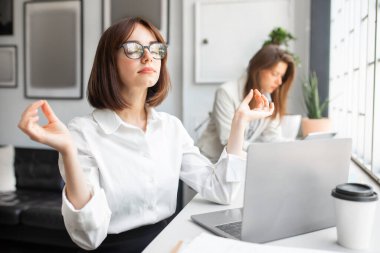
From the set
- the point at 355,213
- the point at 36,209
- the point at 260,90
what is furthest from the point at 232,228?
the point at 36,209

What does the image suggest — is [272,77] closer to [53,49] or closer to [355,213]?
[355,213]

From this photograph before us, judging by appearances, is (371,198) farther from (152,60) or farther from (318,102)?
(318,102)

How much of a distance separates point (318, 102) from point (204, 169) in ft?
5.70

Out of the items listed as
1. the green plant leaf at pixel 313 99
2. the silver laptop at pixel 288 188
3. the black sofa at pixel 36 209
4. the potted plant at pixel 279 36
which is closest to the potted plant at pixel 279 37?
the potted plant at pixel 279 36

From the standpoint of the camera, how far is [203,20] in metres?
3.05

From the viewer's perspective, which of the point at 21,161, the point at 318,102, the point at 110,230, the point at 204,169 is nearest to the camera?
the point at 110,230

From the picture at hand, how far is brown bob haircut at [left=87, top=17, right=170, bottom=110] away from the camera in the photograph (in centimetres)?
120

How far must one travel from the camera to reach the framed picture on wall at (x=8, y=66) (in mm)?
3701

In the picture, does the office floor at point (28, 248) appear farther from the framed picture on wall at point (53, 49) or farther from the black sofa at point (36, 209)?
the framed picture on wall at point (53, 49)

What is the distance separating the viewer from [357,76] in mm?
2215

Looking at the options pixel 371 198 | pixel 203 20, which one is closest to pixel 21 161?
pixel 203 20

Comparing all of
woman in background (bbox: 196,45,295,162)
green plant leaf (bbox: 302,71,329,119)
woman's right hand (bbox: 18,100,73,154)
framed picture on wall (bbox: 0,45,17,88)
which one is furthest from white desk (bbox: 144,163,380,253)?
framed picture on wall (bbox: 0,45,17,88)

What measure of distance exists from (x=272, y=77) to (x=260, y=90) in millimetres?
108

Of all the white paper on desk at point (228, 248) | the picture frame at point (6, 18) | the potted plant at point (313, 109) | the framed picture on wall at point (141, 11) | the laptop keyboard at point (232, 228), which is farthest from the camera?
the picture frame at point (6, 18)
